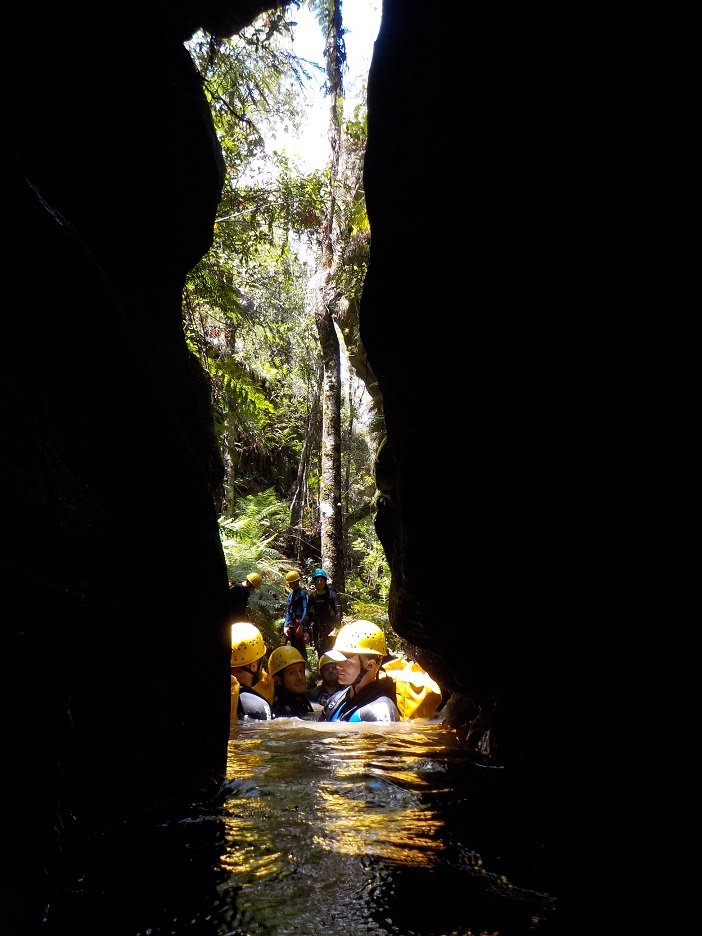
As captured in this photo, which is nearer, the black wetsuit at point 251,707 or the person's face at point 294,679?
the black wetsuit at point 251,707

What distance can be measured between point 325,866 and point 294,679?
599cm

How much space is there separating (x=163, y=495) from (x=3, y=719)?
2.14 metres

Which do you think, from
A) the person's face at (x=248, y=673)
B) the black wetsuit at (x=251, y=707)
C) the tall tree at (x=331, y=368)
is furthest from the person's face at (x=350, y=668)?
the tall tree at (x=331, y=368)

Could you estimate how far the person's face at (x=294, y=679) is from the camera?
794cm

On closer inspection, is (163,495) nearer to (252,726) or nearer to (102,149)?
(102,149)

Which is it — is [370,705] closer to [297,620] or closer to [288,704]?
[288,704]

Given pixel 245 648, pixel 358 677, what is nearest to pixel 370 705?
pixel 358 677

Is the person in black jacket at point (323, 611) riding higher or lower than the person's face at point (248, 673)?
higher

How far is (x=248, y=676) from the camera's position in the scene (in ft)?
23.7

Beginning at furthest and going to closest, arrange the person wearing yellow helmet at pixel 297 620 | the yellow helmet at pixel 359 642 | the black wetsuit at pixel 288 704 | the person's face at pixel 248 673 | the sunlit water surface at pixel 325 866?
the person wearing yellow helmet at pixel 297 620 → the black wetsuit at pixel 288 704 → the person's face at pixel 248 673 → the yellow helmet at pixel 359 642 → the sunlit water surface at pixel 325 866

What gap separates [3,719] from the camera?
1599mm

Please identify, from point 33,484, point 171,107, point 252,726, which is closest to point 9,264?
point 33,484

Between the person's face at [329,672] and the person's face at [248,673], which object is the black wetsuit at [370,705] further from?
the person's face at [329,672]

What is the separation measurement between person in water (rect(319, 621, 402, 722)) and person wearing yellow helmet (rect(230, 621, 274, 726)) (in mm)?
847
